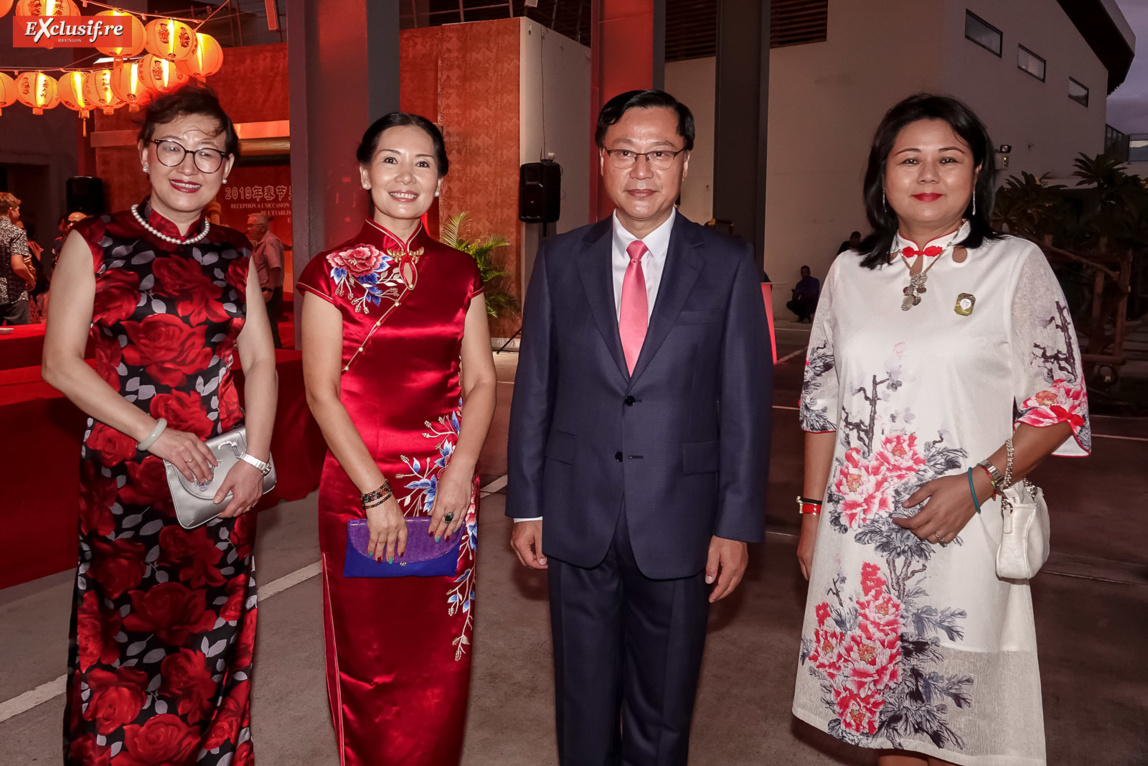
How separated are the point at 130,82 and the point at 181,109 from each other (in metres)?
9.59

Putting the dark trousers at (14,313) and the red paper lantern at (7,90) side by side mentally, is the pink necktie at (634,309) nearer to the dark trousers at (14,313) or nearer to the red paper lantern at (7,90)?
the dark trousers at (14,313)

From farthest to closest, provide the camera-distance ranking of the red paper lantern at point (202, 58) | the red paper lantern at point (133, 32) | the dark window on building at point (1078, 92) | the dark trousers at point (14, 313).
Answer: the dark window on building at point (1078, 92) → the red paper lantern at point (202, 58) → the red paper lantern at point (133, 32) → the dark trousers at point (14, 313)

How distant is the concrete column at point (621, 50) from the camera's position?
7637 mm

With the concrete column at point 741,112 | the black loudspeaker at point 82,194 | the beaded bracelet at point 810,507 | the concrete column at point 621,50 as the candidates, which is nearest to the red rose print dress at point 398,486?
the beaded bracelet at point 810,507

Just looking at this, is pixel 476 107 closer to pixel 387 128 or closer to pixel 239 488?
pixel 387 128

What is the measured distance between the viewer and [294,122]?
15.6ft

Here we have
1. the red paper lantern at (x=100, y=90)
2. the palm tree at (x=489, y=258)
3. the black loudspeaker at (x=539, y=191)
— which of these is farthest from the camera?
the palm tree at (x=489, y=258)

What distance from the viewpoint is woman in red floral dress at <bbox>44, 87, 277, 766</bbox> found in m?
1.87

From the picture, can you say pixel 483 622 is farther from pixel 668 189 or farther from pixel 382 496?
pixel 668 189

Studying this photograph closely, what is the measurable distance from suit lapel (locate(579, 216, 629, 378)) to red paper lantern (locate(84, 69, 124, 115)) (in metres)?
10.5

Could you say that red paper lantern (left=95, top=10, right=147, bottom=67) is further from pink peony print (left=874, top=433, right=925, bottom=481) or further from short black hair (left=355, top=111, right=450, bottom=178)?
pink peony print (left=874, top=433, right=925, bottom=481)

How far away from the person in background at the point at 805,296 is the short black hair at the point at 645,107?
1585cm

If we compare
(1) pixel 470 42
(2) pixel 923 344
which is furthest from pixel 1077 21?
(2) pixel 923 344

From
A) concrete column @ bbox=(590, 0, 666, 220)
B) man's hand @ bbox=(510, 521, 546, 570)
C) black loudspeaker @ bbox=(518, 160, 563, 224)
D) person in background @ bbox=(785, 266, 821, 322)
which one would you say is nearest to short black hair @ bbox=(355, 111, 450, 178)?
man's hand @ bbox=(510, 521, 546, 570)
